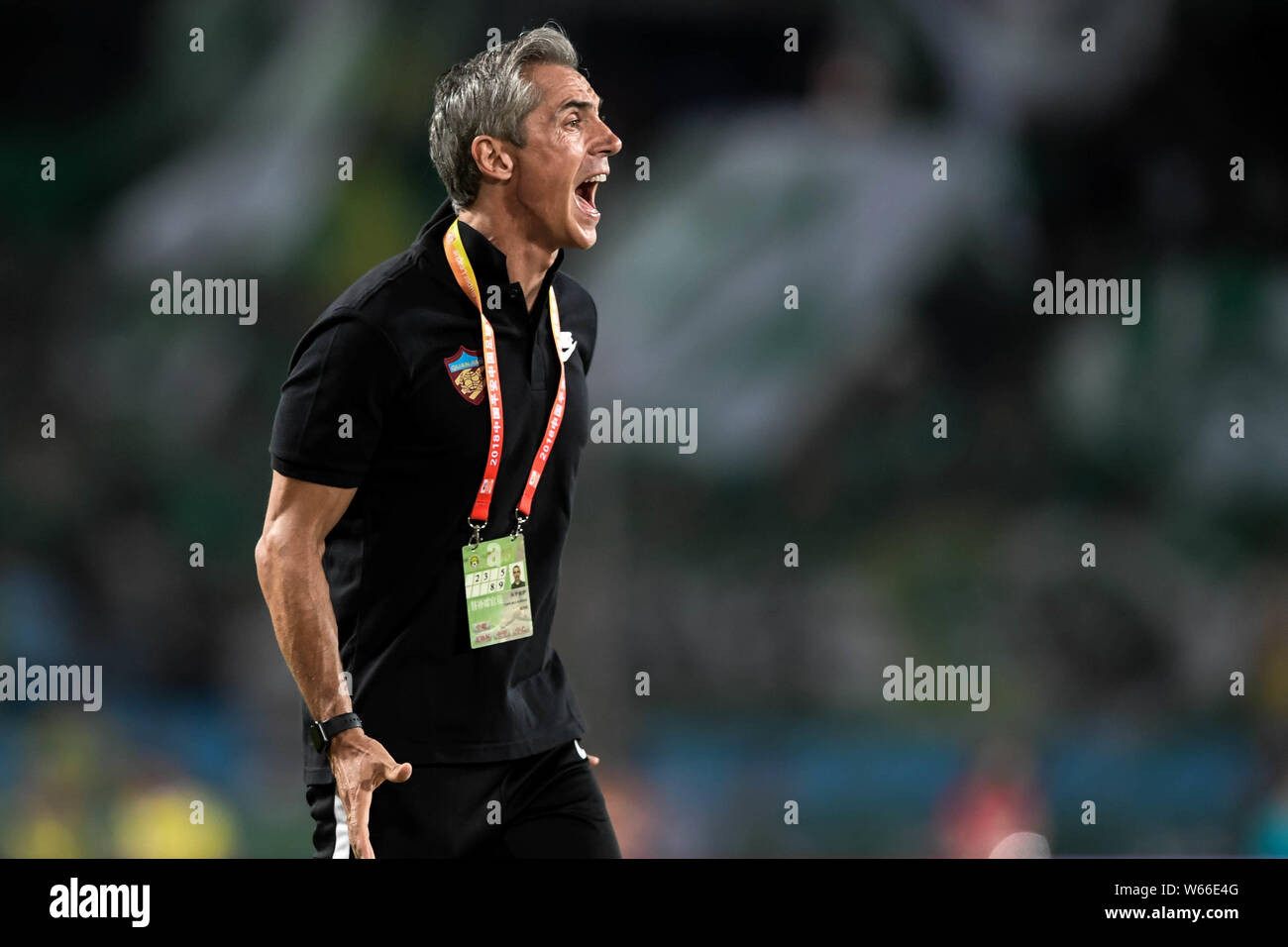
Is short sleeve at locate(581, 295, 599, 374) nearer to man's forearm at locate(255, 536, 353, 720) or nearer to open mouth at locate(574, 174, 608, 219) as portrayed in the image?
open mouth at locate(574, 174, 608, 219)

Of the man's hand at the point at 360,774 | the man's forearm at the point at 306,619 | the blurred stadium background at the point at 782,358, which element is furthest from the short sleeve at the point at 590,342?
the blurred stadium background at the point at 782,358

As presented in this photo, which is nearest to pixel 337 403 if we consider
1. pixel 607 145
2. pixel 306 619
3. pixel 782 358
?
pixel 306 619

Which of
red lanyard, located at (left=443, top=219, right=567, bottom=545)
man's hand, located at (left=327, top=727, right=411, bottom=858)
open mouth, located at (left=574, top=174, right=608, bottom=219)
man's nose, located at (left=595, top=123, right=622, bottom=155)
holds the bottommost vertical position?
man's hand, located at (left=327, top=727, right=411, bottom=858)

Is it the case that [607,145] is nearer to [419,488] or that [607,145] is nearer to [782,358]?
[419,488]

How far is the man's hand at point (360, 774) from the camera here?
220 cm

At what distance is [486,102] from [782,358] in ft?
12.0

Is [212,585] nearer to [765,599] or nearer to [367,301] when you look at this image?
[765,599]

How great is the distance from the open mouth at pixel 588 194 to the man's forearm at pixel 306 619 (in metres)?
0.78

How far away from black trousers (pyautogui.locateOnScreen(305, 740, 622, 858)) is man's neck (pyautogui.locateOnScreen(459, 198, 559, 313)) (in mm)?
790

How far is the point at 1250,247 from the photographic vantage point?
244 inches

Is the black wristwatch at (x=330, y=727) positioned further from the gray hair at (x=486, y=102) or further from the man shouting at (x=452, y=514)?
the gray hair at (x=486, y=102)

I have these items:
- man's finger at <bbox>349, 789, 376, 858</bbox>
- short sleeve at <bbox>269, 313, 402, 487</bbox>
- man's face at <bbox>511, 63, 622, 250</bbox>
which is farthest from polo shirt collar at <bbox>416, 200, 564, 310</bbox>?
man's finger at <bbox>349, 789, 376, 858</bbox>

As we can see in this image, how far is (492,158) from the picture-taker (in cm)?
251

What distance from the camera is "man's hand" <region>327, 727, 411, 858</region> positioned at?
2.20 m
